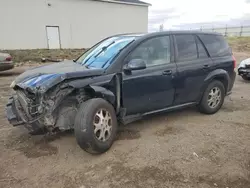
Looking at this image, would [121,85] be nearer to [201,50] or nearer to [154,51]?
[154,51]

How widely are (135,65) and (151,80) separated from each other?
1.64 ft

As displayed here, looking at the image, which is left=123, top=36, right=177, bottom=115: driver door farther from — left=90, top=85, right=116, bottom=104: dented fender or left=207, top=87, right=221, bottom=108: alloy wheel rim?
left=207, top=87, right=221, bottom=108: alloy wheel rim

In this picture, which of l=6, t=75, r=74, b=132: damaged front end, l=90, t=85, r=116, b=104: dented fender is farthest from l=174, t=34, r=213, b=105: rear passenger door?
l=6, t=75, r=74, b=132: damaged front end

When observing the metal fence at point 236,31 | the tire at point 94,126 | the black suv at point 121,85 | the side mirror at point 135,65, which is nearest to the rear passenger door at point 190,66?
the black suv at point 121,85

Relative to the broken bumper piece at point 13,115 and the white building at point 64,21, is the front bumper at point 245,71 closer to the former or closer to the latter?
the broken bumper piece at point 13,115

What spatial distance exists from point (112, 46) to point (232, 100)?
12.2 ft

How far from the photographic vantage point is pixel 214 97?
16.6ft

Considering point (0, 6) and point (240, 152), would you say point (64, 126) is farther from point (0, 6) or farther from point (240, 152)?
point (0, 6)

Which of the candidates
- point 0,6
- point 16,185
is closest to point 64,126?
point 16,185

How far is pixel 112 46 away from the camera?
13.9ft

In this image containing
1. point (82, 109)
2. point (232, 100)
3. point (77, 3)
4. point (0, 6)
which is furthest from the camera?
point (77, 3)

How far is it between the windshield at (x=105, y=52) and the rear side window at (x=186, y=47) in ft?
3.00

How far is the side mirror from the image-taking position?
12.0 feet

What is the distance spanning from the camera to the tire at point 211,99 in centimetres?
491
